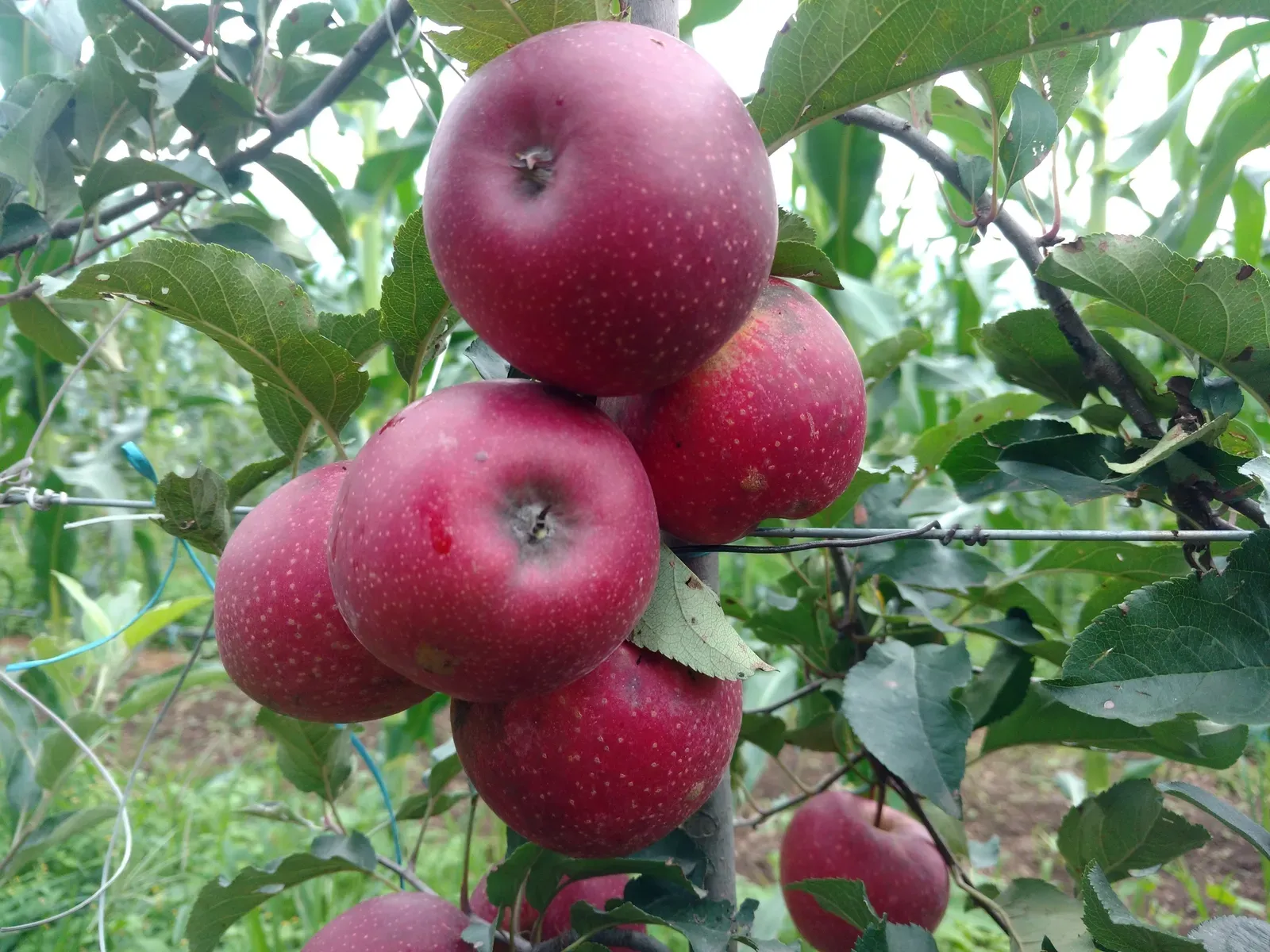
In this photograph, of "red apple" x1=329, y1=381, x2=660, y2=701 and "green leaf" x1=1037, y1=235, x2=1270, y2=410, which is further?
"green leaf" x1=1037, y1=235, x2=1270, y2=410

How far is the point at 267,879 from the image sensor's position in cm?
89

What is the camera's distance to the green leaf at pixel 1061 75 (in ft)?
2.66

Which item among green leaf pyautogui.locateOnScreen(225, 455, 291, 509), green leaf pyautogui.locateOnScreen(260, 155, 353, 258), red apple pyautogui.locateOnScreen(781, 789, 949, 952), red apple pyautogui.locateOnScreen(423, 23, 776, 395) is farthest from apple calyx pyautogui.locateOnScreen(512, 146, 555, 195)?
green leaf pyautogui.locateOnScreen(260, 155, 353, 258)

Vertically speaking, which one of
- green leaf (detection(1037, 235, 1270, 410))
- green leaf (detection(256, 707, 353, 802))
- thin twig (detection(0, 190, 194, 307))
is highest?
green leaf (detection(1037, 235, 1270, 410))

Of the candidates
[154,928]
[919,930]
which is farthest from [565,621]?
[154,928]

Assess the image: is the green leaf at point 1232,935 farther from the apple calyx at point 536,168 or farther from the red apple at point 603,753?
the apple calyx at point 536,168

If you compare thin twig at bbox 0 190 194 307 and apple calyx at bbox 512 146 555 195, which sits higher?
apple calyx at bbox 512 146 555 195

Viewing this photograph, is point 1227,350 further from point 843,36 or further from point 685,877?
point 685,877

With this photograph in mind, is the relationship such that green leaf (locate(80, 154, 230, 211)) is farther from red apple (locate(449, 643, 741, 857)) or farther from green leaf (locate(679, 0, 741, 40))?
green leaf (locate(679, 0, 741, 40))

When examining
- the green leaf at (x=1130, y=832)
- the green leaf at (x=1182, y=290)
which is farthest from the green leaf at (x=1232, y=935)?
the green leaf at (x=1182, y=290)

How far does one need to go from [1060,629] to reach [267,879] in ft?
2.93

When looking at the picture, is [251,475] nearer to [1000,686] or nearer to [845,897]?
[845,897]

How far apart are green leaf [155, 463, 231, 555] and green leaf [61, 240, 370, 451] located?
11cm

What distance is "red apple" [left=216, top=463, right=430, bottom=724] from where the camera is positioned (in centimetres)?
62
